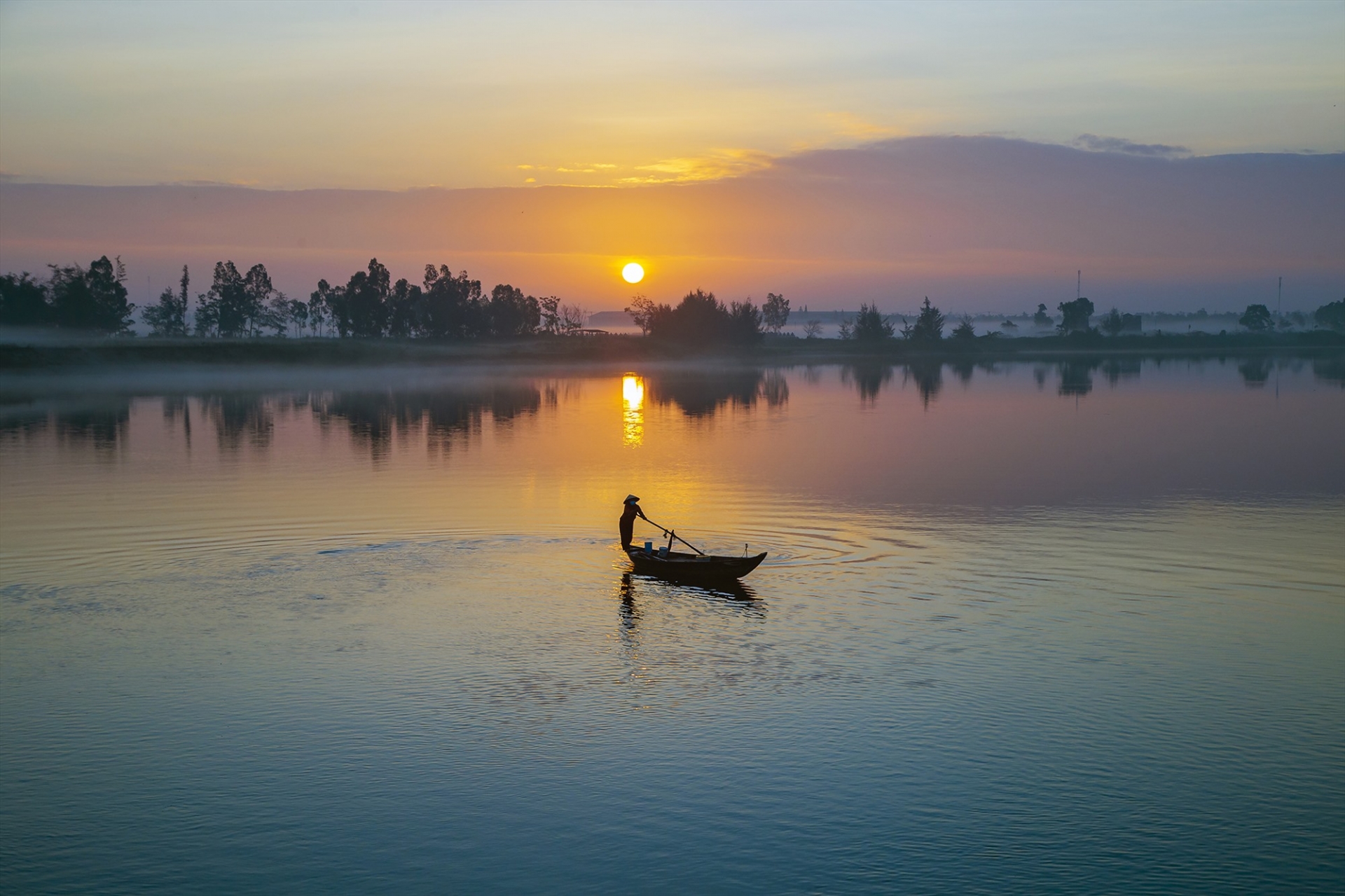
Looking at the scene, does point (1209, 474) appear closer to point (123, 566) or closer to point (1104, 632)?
point (1104, 632)

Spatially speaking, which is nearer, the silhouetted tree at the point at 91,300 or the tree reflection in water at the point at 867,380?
the tree reflection in water at the point at 867,380

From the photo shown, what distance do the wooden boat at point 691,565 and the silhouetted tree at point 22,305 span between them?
534 feet

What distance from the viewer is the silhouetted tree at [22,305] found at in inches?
6599

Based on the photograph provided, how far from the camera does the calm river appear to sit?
53.2 feet

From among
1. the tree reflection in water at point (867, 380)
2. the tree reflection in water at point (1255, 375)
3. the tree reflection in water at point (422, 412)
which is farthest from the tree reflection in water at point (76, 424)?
the tree reflection in water at point (1255, 375)

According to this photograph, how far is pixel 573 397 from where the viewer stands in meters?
117

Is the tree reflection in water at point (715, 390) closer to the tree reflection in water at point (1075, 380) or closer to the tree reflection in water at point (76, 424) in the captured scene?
the tree reflection in water at point (1075, 380)

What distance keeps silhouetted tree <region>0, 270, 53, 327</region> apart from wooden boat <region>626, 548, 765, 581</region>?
162881 mm

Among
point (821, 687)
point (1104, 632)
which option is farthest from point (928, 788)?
point (1104, 632)

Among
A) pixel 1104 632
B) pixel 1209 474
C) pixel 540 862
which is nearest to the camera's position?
pixel 540 862

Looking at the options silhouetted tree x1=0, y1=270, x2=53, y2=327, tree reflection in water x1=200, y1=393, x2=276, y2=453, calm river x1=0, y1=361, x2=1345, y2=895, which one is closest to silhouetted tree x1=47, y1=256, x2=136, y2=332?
silhouetted tree x1=0, y1=270, x2=53, y2=327

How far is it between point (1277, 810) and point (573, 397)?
333ft

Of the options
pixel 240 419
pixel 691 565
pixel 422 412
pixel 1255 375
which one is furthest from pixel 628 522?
pixel 1255 375

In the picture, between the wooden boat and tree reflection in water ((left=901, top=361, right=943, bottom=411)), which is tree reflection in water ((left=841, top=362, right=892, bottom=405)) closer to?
tree reflection in water ((left=901, top=361, right=943, bottom=411))
